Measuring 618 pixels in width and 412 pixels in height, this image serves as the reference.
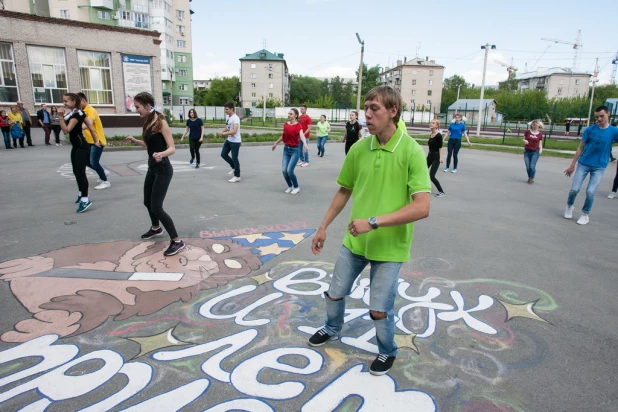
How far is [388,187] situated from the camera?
99.6 inches

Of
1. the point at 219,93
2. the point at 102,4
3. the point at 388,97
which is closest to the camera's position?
the point at 388,97

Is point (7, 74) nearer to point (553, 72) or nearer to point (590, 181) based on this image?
point (590, 181)

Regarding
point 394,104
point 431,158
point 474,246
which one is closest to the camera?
point 394,104

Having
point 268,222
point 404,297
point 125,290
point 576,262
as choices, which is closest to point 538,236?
point 576,262

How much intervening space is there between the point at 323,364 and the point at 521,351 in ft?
5.04

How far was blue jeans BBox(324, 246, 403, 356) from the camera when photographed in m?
2.56

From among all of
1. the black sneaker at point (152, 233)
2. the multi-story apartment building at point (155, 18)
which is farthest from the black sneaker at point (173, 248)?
the multi-story apartment building at point (155, 18)

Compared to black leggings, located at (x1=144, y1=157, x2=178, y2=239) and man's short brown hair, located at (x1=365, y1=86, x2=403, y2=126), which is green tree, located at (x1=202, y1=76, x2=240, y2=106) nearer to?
black leggings, located at (x1=144, y1=157, x2=178, y2=239)

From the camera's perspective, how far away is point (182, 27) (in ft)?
227

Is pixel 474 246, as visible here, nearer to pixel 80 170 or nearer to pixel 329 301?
pixel 329 301

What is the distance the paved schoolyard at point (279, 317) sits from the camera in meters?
2.52

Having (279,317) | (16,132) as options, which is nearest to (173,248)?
(279,317)

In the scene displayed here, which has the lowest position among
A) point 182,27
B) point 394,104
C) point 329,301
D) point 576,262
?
point 576,262

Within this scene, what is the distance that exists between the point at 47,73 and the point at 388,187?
28167 mm
